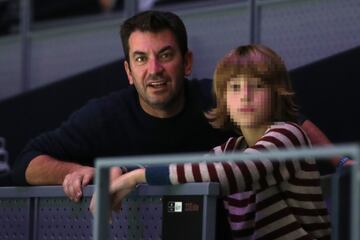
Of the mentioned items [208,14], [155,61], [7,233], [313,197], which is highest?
[208,14]

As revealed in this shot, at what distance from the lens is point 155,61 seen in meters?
3.54

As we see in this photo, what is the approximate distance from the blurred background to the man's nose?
162 cm

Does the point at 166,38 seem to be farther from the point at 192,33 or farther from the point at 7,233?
the point at 192,33

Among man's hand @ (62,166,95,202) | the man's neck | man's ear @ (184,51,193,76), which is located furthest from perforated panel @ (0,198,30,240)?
man's ear @ (184,51,193,76)

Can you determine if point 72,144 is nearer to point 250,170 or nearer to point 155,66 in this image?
point 155,66

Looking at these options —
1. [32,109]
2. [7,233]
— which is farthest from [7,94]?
[7,233]

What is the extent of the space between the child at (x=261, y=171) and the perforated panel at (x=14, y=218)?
0.68m

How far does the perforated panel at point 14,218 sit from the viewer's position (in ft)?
11.4

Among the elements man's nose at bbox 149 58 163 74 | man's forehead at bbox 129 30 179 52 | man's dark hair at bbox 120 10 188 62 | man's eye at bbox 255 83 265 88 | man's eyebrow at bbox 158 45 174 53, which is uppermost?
man's dark hair at bbox 120 10 188 62

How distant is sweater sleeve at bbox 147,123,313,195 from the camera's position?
9.31 ft

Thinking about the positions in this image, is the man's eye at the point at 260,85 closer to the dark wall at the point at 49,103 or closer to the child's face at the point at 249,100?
the child's face at the point at 249,100

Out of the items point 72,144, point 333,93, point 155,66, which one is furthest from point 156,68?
point 333,93

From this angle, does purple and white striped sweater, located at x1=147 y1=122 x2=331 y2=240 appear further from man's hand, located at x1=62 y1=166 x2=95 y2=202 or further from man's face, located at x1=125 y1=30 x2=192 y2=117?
man's face, located at x1=125 y1=30 x2=192 y2=117

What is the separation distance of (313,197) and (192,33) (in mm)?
3011
